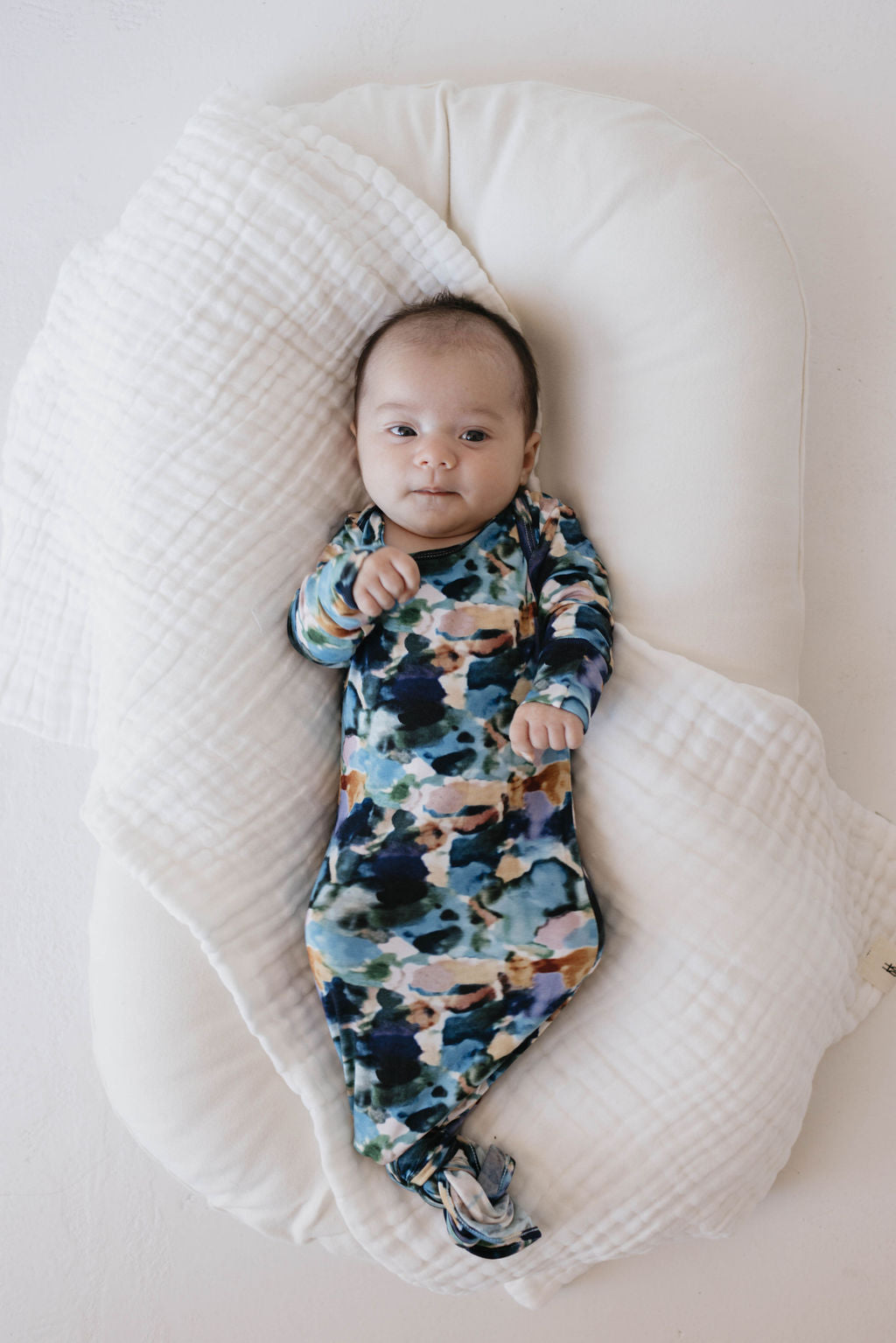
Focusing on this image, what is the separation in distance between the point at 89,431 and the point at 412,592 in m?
0.43

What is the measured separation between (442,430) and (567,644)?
10.4 inches

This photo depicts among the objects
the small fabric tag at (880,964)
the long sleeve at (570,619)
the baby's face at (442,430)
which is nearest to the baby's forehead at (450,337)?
the baby's face at (442,430)

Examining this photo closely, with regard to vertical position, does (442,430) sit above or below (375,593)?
above

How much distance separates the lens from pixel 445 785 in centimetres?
104

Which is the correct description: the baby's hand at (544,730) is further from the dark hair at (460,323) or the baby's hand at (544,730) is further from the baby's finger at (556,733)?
the dark hair at (460,323)

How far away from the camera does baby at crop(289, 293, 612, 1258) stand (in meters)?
1.01

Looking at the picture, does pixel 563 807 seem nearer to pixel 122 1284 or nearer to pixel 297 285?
pixel 297 285

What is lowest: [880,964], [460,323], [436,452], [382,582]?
[880,964]

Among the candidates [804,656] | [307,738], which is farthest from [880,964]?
[307,738]

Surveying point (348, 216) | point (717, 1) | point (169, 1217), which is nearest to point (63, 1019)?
point (169, 1217)

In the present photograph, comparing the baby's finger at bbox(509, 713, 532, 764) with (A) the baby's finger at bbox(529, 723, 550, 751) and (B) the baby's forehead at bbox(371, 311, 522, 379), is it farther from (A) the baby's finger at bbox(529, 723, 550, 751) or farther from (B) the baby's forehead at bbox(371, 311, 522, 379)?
(B) the baby's forehead at bbox(371, 311, 522, 379)

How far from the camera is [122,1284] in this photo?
1.26 meters

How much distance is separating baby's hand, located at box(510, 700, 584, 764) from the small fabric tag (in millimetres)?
486

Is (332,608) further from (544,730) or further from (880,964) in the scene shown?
(880,964)
